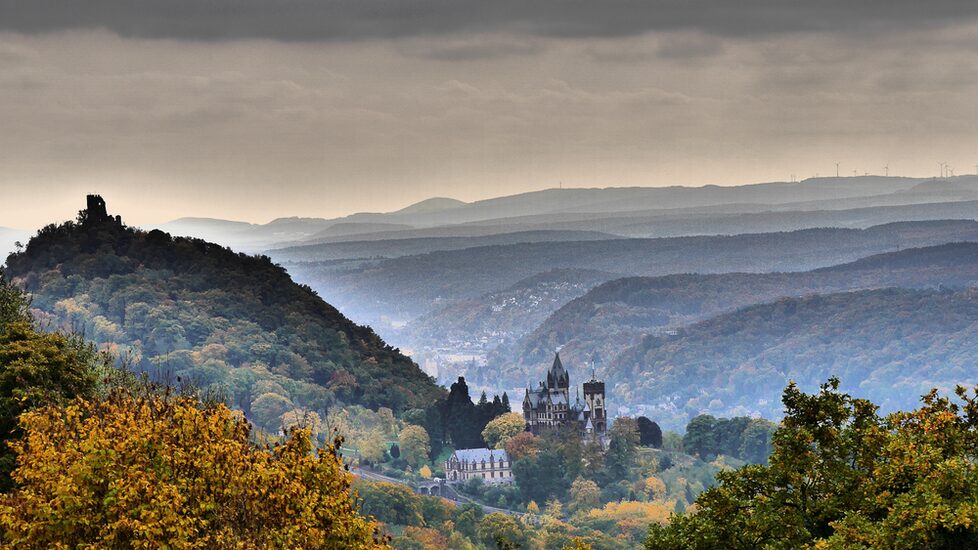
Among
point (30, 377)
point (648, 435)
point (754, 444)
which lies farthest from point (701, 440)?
point (30, 377)

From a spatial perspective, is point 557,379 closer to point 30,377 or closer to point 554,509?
point 554,509

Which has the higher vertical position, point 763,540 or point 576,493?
point 763,540

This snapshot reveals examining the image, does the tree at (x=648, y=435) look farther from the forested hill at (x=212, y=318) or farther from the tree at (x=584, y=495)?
the forested hill at (x=212, y=318)

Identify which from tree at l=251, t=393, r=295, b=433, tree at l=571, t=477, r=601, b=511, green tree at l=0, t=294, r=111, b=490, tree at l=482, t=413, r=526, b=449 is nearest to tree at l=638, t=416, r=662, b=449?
tree at l=482, t=413, r=526, b=449

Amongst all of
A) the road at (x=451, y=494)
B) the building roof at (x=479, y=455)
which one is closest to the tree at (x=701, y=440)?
the building roof at (x=479, y=455)

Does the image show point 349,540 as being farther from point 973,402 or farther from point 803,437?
point 973,402

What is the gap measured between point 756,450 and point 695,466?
1601 centimetres

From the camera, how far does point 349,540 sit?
24.2 m

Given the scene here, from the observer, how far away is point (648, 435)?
175 m

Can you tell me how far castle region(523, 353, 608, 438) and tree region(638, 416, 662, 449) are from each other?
15.3 ft

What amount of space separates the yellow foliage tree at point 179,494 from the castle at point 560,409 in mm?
142628

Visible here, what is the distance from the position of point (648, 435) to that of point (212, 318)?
193 feet

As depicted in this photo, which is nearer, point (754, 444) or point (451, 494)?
point (451, 494)

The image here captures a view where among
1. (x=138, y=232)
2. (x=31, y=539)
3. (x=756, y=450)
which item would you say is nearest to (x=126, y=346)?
(x=138, y=232)
